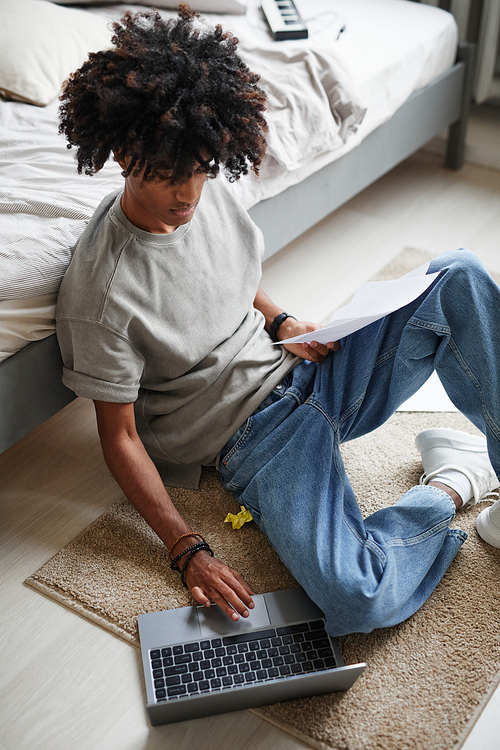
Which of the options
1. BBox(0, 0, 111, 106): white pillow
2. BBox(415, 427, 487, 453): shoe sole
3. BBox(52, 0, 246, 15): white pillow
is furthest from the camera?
BBox(52, 0, 246, 15): white pillow

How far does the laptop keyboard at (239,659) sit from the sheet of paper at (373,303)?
1.50 feet

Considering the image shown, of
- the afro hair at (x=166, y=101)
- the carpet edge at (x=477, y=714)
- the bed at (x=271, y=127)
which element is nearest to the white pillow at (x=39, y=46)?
the bed at (x=271, y=127)

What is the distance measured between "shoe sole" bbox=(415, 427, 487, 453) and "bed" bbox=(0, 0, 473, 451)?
640 millimetres

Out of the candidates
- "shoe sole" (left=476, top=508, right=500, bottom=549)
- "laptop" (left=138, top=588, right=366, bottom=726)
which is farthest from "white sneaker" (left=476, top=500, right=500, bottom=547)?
"laptop" (left=138, top=588, right=366, bottom=726)

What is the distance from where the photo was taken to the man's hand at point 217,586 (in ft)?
3.39

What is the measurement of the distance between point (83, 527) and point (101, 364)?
16.3 inches

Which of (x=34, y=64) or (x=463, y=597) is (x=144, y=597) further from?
(x=34, y=64)

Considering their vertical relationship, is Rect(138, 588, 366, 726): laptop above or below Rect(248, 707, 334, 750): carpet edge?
above

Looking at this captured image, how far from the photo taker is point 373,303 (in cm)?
104

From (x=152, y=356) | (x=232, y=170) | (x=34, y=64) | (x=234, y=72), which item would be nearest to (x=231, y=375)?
(x=152, y=356)

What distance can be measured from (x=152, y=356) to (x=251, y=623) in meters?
0.45

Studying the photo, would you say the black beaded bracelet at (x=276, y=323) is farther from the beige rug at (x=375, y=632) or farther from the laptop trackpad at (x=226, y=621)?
the laptop trackpad at (x=226, y=621)

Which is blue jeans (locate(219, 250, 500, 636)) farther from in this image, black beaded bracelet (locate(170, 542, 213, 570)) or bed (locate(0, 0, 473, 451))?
bed (locate(0, 0, 473, 451))

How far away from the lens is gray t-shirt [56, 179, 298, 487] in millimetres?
1006
